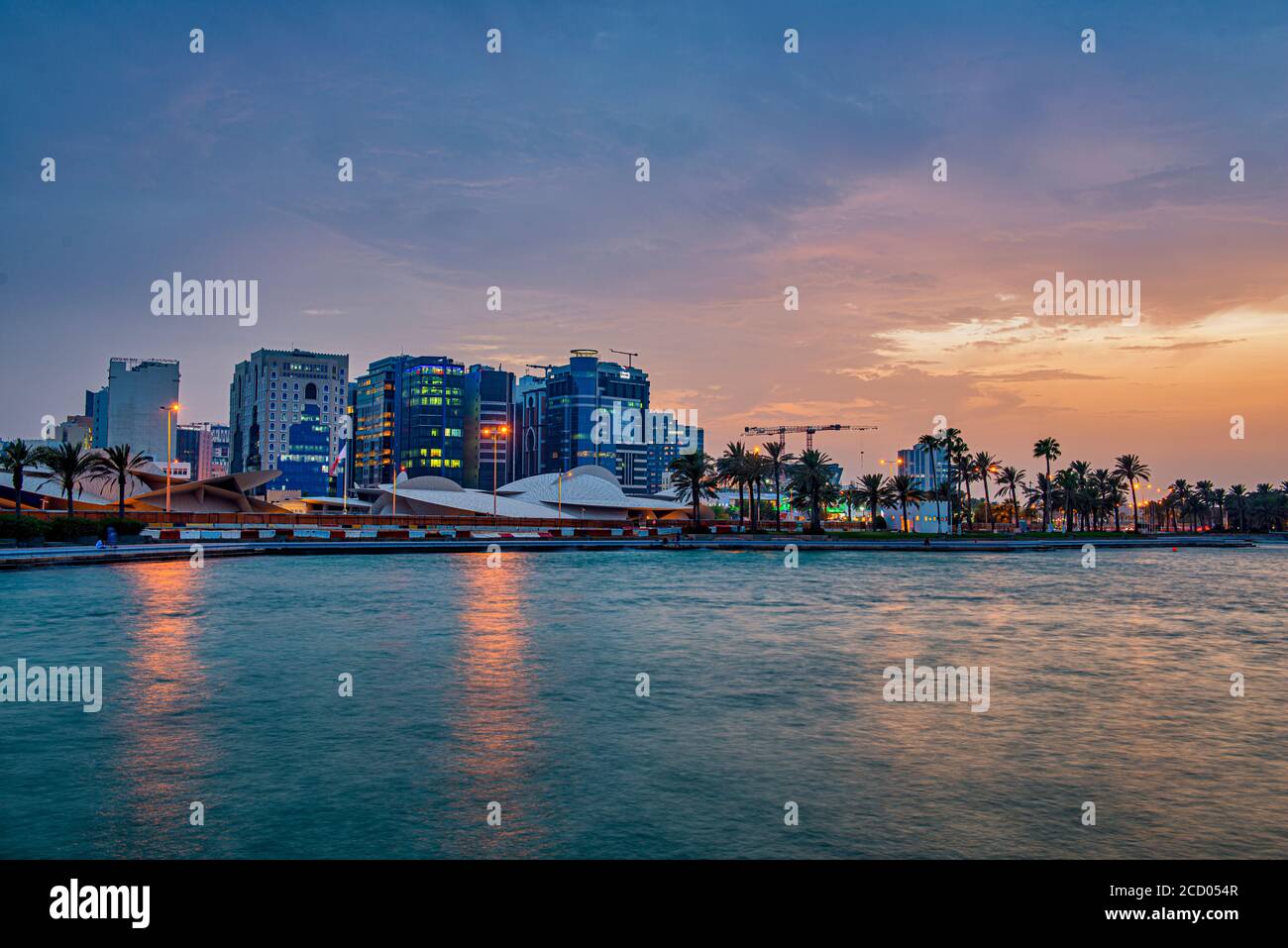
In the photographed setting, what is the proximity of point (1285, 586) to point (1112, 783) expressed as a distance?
5208 cm

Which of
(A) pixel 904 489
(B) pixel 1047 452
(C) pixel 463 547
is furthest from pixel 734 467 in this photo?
(B) pixel 1047 452

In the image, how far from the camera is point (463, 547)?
7469 cm

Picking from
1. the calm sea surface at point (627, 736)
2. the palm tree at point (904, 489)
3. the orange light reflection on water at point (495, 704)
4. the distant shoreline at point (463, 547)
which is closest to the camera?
the calm sea surface at point (627, 736)

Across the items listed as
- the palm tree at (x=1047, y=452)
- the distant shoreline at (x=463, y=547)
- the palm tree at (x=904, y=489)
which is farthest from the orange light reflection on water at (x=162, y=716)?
the palm tree at (x=1047, y=452)

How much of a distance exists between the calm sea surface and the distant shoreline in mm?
18026

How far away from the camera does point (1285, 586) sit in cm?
5312

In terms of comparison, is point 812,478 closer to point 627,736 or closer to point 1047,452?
point 1047,452

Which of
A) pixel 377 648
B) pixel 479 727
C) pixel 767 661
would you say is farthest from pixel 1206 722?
pixel 377 648

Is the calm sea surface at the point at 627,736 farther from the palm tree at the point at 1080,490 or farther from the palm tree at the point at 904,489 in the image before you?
the palm tree at the point at 1080,490

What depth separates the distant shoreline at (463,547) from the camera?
49.2m

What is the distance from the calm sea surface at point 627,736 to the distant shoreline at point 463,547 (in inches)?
710

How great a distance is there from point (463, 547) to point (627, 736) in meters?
62.2
